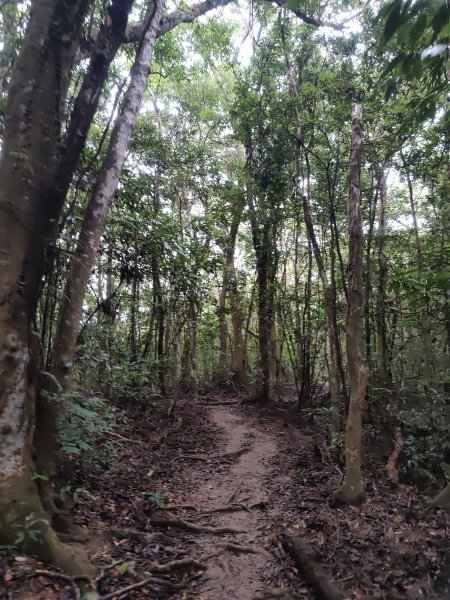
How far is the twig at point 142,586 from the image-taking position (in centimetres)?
360

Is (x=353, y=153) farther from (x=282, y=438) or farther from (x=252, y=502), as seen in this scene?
(x=282, y=438)

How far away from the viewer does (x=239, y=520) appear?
623 cm

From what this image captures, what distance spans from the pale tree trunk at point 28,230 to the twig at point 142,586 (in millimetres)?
328

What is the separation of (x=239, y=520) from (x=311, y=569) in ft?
6.50

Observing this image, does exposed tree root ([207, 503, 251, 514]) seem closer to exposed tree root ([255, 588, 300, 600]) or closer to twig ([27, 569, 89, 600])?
exposed tree root ([255, 588, 300, 600])

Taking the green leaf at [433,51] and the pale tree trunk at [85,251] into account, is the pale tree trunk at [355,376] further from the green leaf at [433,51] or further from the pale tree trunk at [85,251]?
the green leaf at [433,51]

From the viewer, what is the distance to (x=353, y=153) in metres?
6.57

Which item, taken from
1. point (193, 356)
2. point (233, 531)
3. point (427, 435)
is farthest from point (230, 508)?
point (193, 356)

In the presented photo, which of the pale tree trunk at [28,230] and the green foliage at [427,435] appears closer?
the pale tree trunk at [28,230]

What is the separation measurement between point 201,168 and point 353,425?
9.75m

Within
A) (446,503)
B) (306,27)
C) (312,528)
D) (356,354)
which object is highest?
(306,27)

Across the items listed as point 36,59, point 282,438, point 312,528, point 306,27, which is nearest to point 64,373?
point 36,59

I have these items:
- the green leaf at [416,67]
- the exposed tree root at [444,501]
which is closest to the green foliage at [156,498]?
the exposed tree root at [444,501]

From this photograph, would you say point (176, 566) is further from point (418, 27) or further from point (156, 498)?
point (418, 27)
